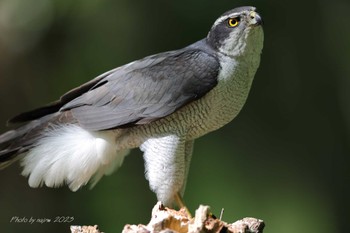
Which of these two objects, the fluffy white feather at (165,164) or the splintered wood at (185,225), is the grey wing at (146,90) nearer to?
the fluffy white feather at (165,164)

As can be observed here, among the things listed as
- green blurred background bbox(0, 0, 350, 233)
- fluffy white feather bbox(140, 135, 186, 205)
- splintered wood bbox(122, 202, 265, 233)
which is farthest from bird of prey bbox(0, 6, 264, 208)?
green blurred background bbox(0, 0, 350, 233)

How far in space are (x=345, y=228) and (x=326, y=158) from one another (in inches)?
30.9

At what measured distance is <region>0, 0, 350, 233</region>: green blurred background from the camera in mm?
6633

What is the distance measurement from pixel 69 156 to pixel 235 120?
2640 mm

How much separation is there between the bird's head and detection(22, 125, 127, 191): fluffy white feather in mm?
1090

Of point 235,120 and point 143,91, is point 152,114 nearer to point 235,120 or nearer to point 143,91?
point 143,91

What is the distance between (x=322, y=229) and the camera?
22.7 feet

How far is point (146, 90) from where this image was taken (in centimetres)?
496

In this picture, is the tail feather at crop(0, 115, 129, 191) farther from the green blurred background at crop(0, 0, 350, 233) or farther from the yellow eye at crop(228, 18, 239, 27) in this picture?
the green blurred background at crop(0, 0, 350, 233)

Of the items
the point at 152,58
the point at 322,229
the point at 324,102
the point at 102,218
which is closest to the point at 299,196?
the point at 322,229

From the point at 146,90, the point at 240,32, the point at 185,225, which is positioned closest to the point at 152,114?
the point at 146,90

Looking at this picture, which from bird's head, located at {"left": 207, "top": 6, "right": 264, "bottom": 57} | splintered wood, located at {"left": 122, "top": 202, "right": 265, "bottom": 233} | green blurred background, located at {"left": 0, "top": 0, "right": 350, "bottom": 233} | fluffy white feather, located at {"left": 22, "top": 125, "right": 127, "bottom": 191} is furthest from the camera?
green blurred background, located at {"left": 0, "top": 0, "right": 350, "bottom": 233}

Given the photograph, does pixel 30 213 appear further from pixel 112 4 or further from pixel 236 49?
pixel 236 49

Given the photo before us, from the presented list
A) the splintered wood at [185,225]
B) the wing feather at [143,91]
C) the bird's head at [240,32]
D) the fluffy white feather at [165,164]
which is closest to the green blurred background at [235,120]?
the wing feather at [143,91]
